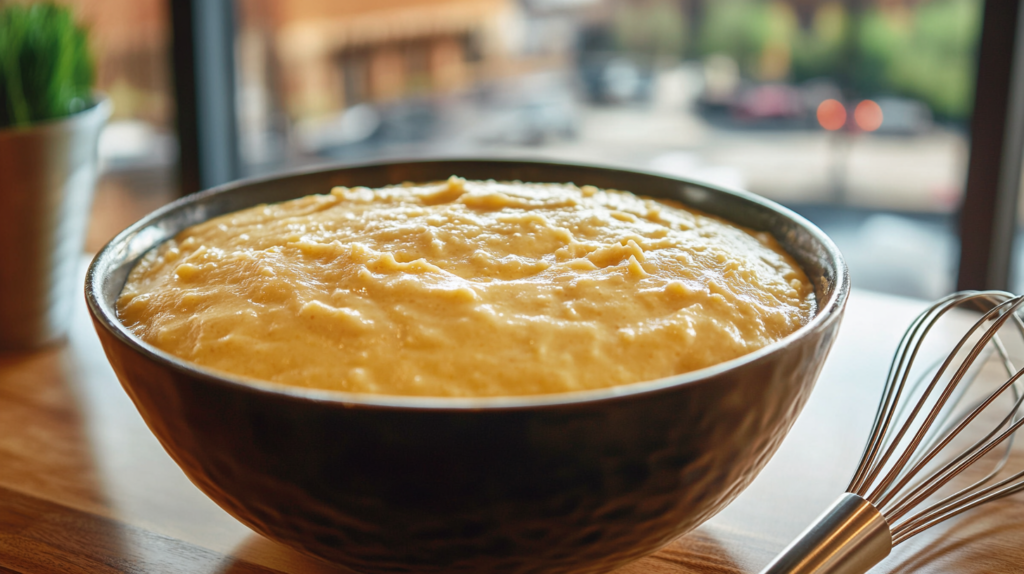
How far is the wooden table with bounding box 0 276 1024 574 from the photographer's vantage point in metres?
0.79

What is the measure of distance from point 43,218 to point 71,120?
5.9 inches

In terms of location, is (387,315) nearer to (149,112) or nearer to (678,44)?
(678,44)

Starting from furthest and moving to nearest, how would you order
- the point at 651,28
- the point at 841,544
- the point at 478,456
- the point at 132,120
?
1. the point at 132,120
2. the point at 651,28
3. the point at 841,544
4. the point at 478,456

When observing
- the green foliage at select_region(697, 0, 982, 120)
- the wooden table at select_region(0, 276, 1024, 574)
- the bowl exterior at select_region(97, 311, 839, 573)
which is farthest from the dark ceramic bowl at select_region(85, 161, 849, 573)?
the green foliage at select_region(697, 0, 982, 120)

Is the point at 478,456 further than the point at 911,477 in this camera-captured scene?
No

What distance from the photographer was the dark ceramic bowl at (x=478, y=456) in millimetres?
525

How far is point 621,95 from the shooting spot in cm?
224

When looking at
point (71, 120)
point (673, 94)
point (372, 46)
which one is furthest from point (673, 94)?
point (71, 120)

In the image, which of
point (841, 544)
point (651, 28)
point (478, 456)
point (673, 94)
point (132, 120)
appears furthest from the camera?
point (132, 120)

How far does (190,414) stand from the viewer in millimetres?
593

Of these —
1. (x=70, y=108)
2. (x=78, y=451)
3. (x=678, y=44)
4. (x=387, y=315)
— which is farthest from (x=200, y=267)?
(x=678, y=44)

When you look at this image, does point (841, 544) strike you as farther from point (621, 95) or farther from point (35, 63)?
point (621, 95)

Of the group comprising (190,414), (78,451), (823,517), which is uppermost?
(190,414)

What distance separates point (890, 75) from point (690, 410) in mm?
1642
